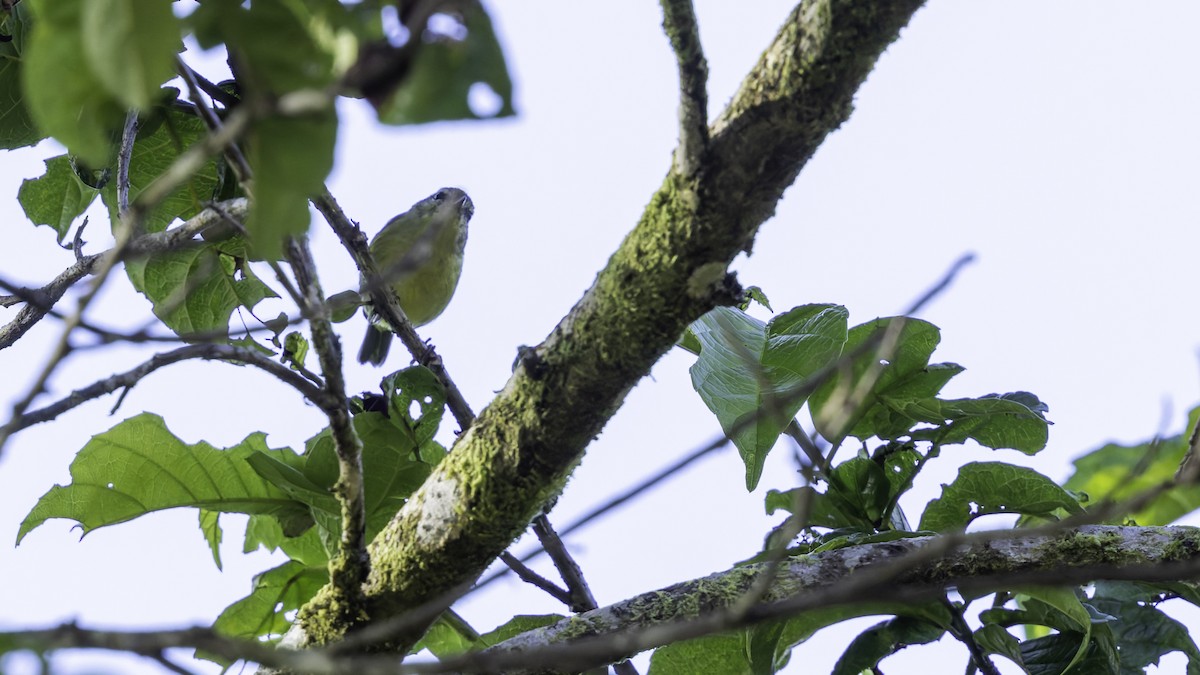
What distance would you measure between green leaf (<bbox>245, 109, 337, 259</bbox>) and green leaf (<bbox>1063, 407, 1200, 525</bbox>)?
7.28ft

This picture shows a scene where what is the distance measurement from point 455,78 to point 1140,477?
243 centimetres

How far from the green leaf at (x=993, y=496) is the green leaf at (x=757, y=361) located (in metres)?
0.43

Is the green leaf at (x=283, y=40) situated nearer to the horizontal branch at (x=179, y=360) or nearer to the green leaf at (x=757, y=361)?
the horizontal branch at (x=179, y=360)

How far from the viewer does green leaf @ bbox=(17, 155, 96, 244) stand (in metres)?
2.82

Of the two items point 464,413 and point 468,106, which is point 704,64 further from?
point 464,413

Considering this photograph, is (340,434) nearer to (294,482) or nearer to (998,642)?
(294,482)

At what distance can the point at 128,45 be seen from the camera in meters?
0.84

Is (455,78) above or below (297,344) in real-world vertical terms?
below

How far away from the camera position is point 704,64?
129 cm

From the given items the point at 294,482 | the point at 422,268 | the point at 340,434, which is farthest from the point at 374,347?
the point at 340,434

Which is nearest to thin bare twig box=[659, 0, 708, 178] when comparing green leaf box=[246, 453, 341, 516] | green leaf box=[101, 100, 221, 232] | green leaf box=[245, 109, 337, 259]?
green leaf box=[245, 109, 337, 259]

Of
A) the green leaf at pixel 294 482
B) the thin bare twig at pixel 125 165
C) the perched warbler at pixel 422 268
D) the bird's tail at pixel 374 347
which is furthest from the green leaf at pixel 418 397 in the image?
the bird's tail at pixel 374 347

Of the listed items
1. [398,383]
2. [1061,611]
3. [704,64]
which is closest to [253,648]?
[704,64]

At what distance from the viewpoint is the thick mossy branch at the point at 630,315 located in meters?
1.32
